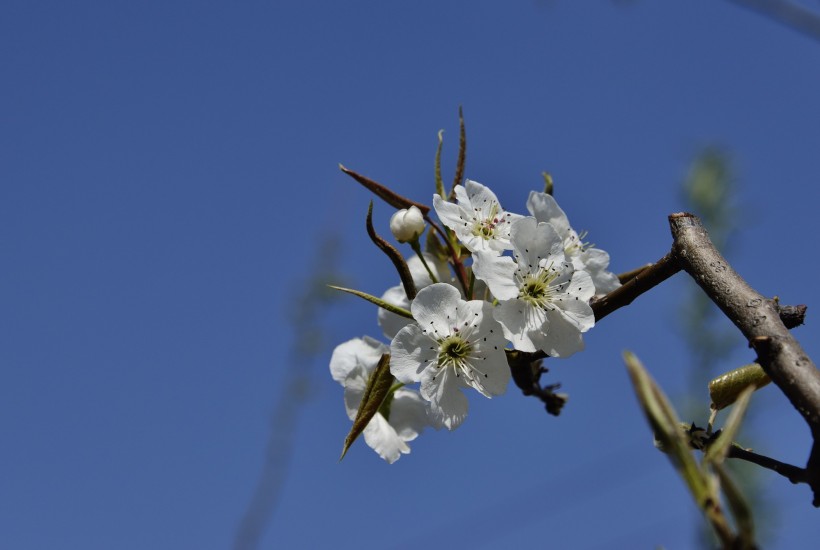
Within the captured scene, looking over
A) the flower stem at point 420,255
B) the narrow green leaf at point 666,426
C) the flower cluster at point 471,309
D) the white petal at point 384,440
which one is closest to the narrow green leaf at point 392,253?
the flower cluster at point 471,309

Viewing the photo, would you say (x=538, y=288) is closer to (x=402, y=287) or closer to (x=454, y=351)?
(x=454, y=351)

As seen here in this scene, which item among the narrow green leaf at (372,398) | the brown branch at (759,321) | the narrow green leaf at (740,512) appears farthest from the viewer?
→ the narrow green leaf at (372,398)

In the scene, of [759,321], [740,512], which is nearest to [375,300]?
[759,321]

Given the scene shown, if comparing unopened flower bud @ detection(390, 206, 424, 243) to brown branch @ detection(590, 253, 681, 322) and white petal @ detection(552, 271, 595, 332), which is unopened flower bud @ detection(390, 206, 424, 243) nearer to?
white petal @ detection(552, 271, 595, 332)

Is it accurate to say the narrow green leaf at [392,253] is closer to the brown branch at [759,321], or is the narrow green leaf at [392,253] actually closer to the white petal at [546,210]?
the white petal at [546,210]

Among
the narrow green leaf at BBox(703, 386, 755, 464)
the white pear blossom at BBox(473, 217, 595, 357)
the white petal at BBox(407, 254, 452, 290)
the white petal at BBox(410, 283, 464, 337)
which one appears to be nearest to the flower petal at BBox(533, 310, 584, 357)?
the white pear blossom at BBox(473, 217, 595, 357)

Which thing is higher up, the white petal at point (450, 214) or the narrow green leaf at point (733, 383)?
the white petal at point (450, 214)

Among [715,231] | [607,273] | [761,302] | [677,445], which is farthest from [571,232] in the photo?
[715,231]
